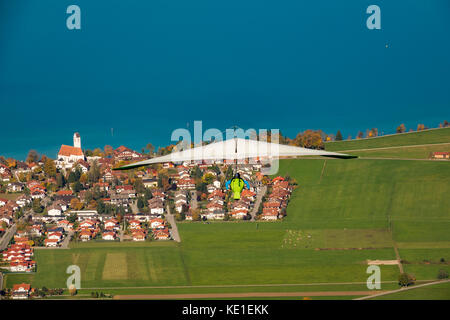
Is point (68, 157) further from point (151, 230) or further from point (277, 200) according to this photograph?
point (277, 200)

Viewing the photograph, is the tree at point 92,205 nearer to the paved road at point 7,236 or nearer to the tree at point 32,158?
the paved road at point 7,236

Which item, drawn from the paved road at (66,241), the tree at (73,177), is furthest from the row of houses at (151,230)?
the tree at (73,177)

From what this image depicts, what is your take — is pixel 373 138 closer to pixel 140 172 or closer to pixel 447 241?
pixel 140 172

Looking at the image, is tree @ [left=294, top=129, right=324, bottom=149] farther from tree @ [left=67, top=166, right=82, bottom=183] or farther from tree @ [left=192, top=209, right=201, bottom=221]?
tree @ [left=67, top=166, right=82, bottom=183]

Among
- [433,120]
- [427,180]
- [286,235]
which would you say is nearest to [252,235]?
[286,235]
